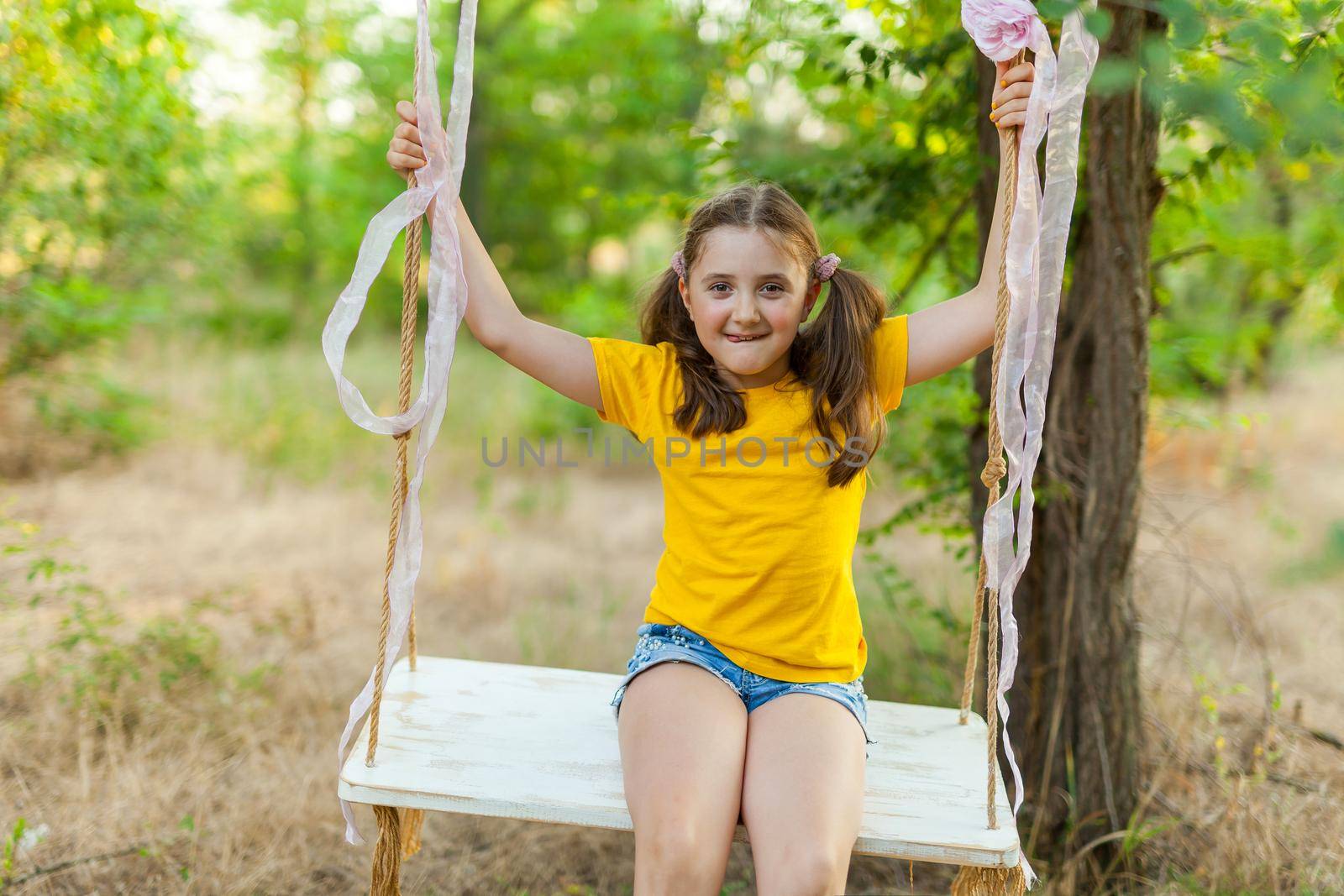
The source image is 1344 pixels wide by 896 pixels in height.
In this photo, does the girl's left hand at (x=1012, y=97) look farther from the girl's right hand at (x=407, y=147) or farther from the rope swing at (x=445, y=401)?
the girl's right hand at (x=407, y=147)

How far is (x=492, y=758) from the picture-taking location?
181 cm

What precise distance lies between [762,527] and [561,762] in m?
0.57

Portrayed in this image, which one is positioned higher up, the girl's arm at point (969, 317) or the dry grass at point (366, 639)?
the girl's arm at point (969, 317)

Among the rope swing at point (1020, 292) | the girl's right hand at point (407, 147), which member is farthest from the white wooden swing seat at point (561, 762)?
the girl's right hand at point (407, 147)

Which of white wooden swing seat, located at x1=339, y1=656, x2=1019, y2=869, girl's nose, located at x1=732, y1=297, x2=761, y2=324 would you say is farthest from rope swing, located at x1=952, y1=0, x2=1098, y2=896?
girl's nose, located at x1=732, y1=297, x2=761, y2=324

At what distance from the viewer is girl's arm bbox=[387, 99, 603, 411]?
75.6 inches

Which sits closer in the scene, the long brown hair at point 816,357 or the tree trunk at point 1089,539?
the long brown hair at point 816,357

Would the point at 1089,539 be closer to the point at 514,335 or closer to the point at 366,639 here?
the point at 514,335

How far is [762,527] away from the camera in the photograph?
1.92 m

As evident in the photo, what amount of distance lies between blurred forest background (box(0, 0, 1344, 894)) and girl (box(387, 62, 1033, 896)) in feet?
1.42

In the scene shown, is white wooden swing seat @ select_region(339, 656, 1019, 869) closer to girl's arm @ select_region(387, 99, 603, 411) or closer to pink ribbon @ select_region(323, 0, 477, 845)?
pink ribbon @ select_region(323, 0, 477, 845)

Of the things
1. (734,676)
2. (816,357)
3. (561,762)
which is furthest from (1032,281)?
(561,762)

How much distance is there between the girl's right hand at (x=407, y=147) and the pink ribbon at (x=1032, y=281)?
1.07 m

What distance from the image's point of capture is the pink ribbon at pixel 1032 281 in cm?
174
